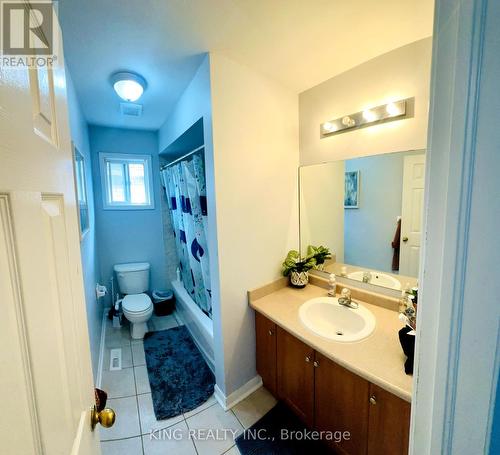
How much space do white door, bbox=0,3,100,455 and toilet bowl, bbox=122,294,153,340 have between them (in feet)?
6.28

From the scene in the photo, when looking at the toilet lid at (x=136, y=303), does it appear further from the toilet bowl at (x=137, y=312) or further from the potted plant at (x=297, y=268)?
the potted plant at (x=297, y=268)

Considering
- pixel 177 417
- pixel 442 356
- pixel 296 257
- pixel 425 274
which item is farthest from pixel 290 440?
pixel 425 274

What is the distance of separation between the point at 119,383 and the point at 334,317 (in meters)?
1.85

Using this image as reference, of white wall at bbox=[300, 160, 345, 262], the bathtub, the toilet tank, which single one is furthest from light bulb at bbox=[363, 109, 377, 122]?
the toilet tank

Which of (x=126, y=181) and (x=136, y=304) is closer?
(x=136, y=304)

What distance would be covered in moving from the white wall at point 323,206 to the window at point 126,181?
6.88ft

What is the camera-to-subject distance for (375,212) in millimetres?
1623

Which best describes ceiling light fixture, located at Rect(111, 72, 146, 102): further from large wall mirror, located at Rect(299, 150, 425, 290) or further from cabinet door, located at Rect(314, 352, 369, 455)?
cabinet door, located at Rect(314, 352, 369, 455)

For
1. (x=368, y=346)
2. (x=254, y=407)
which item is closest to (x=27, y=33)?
(x=368, y=346)

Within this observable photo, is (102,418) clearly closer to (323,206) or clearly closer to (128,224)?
(323,206)

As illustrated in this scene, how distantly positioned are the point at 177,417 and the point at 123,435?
0.34 metres

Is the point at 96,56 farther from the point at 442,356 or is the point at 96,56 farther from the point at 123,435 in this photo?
the point at 123,435

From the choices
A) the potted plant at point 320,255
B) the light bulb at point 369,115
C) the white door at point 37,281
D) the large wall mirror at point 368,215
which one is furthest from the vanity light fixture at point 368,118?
the white door at point 37,281

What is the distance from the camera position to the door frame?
16.4 inches
